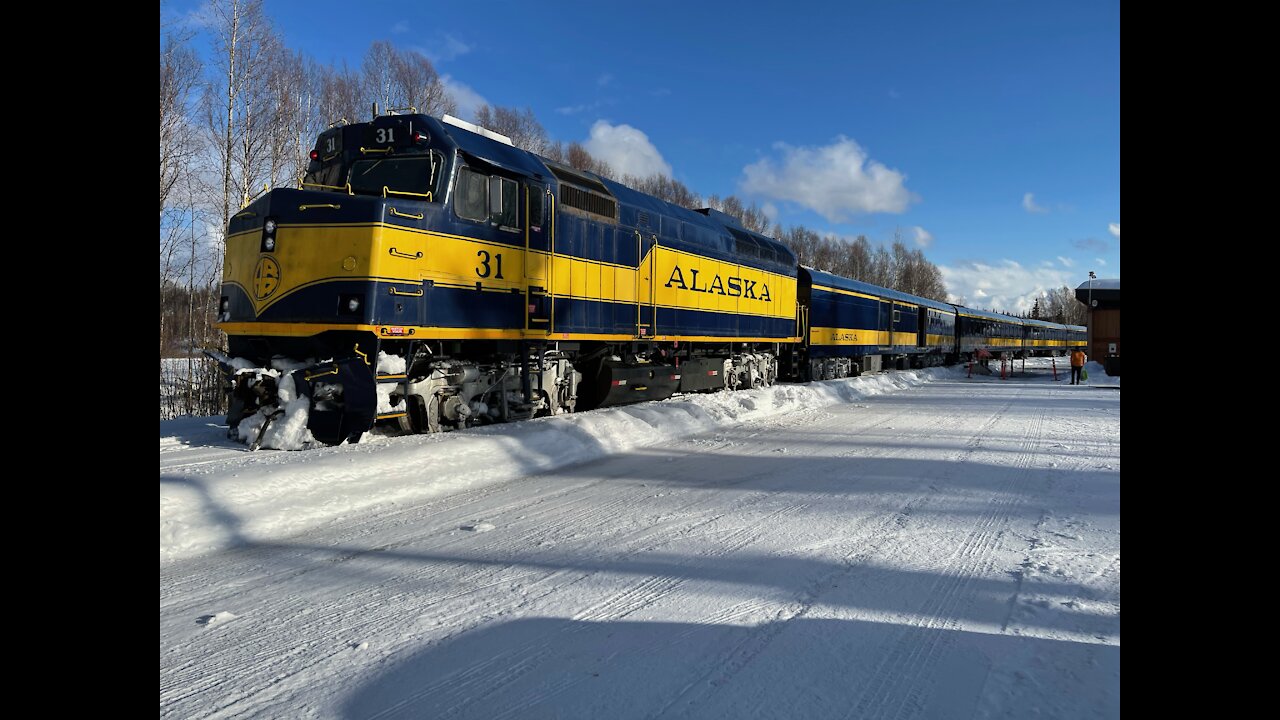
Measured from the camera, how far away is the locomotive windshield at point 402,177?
24.7 ft

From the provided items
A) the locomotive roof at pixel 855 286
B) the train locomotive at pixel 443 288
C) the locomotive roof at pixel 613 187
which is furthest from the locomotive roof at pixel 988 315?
the train locomotive at pixel 443 288

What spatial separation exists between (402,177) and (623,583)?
5731mm

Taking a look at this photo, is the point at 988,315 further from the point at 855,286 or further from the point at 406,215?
the point at 406,215

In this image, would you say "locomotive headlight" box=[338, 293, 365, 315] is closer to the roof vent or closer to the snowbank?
the snowbank

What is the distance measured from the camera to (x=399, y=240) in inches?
277

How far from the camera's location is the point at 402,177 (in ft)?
25.0

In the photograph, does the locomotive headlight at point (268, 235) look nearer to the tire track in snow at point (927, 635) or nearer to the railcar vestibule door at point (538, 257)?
the railcar vestibule door at point (538, 257)

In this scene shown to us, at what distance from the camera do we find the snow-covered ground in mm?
2807

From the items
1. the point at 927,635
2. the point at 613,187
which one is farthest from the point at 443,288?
the point at 927,635
